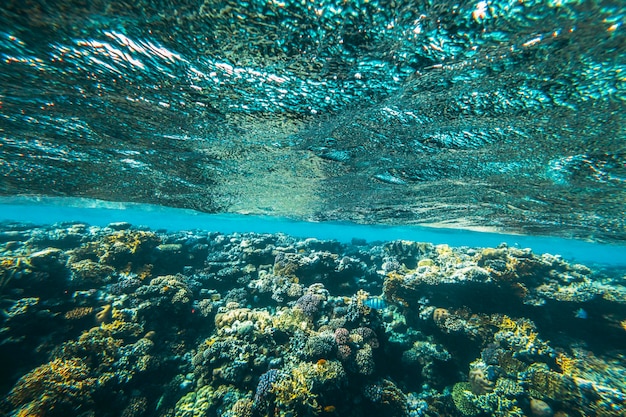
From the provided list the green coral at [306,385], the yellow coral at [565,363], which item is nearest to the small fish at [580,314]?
the yellow coral at [565,363]

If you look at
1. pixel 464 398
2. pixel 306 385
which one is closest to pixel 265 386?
pixel 306 385

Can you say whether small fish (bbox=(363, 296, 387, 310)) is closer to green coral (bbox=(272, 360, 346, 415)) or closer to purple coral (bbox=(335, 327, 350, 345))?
purple coral (bbox=(335, 327, 350, 345))

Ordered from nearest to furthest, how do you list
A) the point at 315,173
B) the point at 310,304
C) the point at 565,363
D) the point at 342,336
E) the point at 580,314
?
the point at 342,336
the point at 565,363
the point at 310,304
the point at 580,314
the point at 315,173

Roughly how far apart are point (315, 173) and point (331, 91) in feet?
20.4

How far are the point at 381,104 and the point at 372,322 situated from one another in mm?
7321

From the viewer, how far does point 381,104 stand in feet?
20.4

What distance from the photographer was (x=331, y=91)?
5812 mm

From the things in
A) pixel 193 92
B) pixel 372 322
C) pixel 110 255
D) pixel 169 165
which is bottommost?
pixel 372 322

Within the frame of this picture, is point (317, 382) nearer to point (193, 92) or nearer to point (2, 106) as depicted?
point (193, 92)

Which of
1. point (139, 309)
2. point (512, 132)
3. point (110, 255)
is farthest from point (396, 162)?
point (110, 255)

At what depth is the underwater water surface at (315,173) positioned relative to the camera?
165 inches

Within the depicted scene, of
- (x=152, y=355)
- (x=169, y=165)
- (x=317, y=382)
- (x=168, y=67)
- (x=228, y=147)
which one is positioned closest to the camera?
(x=168, y=67)

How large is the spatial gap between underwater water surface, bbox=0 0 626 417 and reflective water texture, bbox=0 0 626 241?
0.15 ft

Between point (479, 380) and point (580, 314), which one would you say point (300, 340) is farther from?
point (580, 314)
